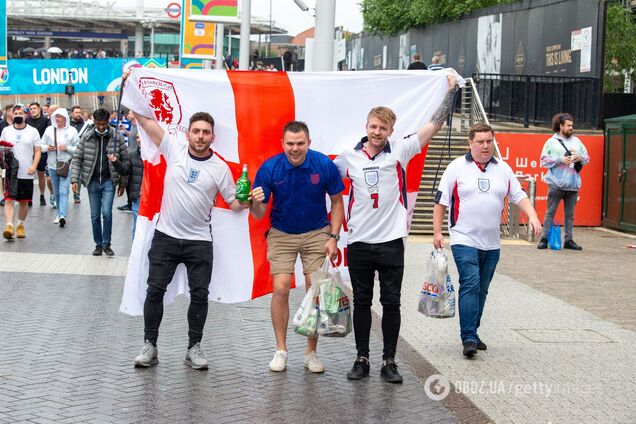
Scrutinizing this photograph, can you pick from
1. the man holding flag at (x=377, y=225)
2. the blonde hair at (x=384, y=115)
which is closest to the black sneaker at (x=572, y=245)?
the man holding flag at (x=377, y=225)

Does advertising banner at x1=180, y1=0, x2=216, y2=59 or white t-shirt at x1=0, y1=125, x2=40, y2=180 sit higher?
advertising banner at x1=180, y1=0, x2=216, y2=59

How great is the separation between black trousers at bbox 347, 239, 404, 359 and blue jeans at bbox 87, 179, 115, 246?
24.4 feet

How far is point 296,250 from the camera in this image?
8078mm

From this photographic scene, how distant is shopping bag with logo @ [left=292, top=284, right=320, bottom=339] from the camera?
786 centimetres

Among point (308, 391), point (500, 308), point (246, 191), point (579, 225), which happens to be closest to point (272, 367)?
point (308, 391)

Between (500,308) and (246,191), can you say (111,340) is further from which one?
(500,308)

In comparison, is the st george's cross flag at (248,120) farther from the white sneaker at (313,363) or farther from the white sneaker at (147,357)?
the white sneaker at (313,363)

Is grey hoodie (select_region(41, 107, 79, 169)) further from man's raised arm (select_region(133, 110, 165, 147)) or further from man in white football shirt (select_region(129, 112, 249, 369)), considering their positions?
man in white football shirt (select_region(129, 112, 249, 369))

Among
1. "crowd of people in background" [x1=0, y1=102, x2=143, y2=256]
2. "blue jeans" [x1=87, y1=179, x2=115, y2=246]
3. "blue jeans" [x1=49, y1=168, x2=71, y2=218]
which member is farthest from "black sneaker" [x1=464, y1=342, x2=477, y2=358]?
"blue jeans" [x1=49, y1=168, x2=71, y2=218]

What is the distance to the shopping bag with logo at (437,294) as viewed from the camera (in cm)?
852

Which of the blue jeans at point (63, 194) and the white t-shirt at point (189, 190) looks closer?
→ the white t-shirt at point (189, 190)

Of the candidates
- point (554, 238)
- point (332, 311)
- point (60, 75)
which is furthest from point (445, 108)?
point (60, 75)

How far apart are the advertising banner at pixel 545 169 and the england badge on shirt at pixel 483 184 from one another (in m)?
11.9

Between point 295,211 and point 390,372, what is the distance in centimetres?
129
